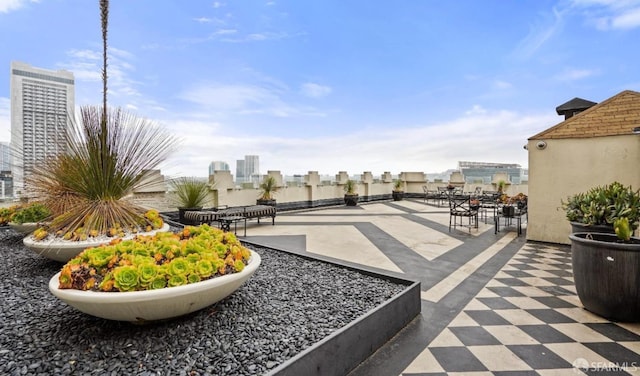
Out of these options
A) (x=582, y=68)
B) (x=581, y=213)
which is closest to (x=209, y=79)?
(x=581, y=213)

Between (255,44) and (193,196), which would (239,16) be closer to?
(255,44)

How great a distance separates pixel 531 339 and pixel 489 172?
13.9m

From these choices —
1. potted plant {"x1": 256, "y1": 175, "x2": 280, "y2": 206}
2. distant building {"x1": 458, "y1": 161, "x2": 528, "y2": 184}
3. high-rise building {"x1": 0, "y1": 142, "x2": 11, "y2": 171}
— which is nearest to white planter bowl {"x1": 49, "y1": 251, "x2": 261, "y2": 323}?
high-rise building {"x1": 0, "y1": 142, "x2": 11, "y2": 171}

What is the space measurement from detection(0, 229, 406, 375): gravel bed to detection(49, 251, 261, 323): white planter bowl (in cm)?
13

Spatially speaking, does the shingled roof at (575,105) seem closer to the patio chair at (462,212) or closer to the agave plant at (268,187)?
the patio chair at (462,212)

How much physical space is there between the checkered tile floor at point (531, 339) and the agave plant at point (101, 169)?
3.36 m

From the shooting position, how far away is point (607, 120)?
5004 mm

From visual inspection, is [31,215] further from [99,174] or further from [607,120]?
[607,120]

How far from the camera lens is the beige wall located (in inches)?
188

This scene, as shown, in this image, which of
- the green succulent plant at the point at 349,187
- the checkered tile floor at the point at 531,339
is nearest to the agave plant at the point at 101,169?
the checkered tile floor at the point at 531,339

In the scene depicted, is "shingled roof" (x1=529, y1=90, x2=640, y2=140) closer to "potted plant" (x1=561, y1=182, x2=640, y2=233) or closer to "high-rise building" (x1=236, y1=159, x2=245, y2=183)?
"potted plant" (x1=561, y1=182, x2=640, y2=233)

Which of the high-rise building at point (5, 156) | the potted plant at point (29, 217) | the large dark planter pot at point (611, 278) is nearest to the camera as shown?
the large dark planter pot at point (611, 278)

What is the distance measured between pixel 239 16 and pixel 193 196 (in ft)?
15.7

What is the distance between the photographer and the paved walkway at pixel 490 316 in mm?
1896
